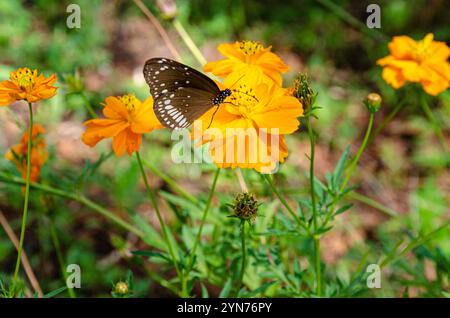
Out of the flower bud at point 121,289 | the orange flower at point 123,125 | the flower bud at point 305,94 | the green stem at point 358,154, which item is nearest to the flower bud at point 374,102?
the green stem at point 358,154

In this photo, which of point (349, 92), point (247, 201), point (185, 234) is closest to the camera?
point (247, 201)

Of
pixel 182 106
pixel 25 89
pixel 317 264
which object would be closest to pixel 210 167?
pixel 182 106

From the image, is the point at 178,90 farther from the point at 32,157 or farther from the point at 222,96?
the point at 32,157

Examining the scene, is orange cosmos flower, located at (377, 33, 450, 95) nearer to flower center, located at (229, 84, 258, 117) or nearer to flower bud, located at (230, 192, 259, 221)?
flower center, located at (229, 84, 258, 117)

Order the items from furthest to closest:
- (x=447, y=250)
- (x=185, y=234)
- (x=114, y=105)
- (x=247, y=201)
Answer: (x=447, y=250) → (x=185, y=234) → (x=114, y=105) → (x=247, y=201)
